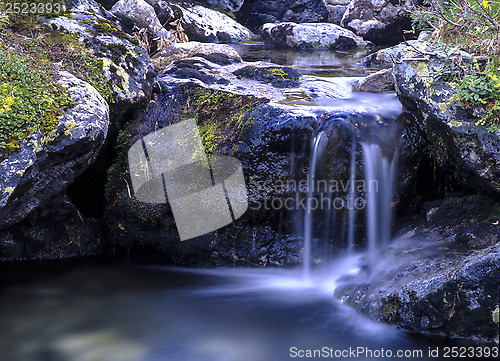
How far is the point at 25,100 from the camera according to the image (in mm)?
4348

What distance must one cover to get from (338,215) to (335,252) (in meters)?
0.47

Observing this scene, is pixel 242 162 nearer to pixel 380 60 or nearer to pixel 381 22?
pixel 380 60

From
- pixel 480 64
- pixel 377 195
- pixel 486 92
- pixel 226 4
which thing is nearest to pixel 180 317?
pixel 377 195

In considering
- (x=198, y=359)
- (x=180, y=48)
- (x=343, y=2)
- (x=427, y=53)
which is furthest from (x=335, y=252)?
(x=343, y=2)

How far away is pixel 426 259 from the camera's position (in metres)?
4.28

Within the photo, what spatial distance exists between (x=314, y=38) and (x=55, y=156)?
1134 centimetres

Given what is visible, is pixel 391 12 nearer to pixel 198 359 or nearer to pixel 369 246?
pixel 369 246

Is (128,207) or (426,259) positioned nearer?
(426,259)

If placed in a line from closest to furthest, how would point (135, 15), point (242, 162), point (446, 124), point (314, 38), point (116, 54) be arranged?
point (446, 124), point (242, 162), point (116, 54), point (135, 15), point (314, 38)

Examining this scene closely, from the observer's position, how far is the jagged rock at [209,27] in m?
15.3

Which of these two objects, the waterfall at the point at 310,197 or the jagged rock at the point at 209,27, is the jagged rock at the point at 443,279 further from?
the jagged rock at the point at 209,27

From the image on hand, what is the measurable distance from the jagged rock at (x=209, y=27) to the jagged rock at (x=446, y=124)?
11365 millimetres

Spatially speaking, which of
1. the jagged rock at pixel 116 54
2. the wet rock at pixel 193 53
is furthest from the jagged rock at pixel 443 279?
the wet rock at pixel 193 53

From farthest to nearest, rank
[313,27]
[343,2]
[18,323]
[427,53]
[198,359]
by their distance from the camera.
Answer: [343,2]
[313,27]
[427,53]
[18,323]
[198,359]
